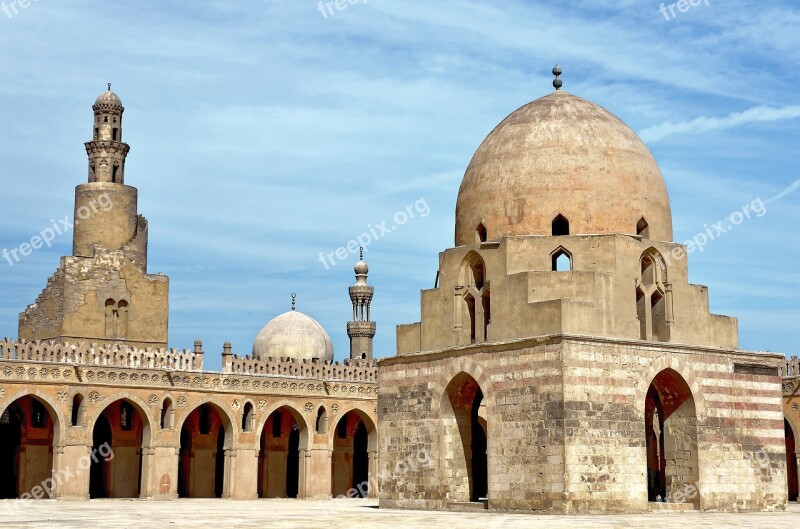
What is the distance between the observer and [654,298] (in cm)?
2020

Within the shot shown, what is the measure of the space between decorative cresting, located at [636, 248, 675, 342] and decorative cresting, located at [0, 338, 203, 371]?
1473 cm

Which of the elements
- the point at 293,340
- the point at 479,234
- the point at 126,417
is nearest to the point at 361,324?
the point at 293,340

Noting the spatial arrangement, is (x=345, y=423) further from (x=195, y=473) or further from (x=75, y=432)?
(x=75, y=432)

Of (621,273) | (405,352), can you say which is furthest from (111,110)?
(621,273)

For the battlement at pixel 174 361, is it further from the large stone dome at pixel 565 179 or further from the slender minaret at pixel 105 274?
the large stone dome at pixel 565 179

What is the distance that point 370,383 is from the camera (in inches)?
1337

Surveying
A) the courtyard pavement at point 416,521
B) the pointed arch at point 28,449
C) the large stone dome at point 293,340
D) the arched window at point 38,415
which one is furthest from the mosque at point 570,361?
the large stone dome at point 293,340

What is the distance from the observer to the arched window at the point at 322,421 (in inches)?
1302

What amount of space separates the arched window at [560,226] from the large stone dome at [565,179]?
137 mm

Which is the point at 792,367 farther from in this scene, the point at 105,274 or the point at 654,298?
the point at 105,274

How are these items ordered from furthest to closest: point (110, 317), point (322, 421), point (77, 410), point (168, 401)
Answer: point (110, 317) < point (322, 421) < point (168, 401) < point (77, 410)

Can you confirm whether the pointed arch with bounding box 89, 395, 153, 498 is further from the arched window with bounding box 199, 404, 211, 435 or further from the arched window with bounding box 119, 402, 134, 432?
the arched window with bounding box 199, 404, 211, 435

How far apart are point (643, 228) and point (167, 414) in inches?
594

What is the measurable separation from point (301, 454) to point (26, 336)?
373 inches
